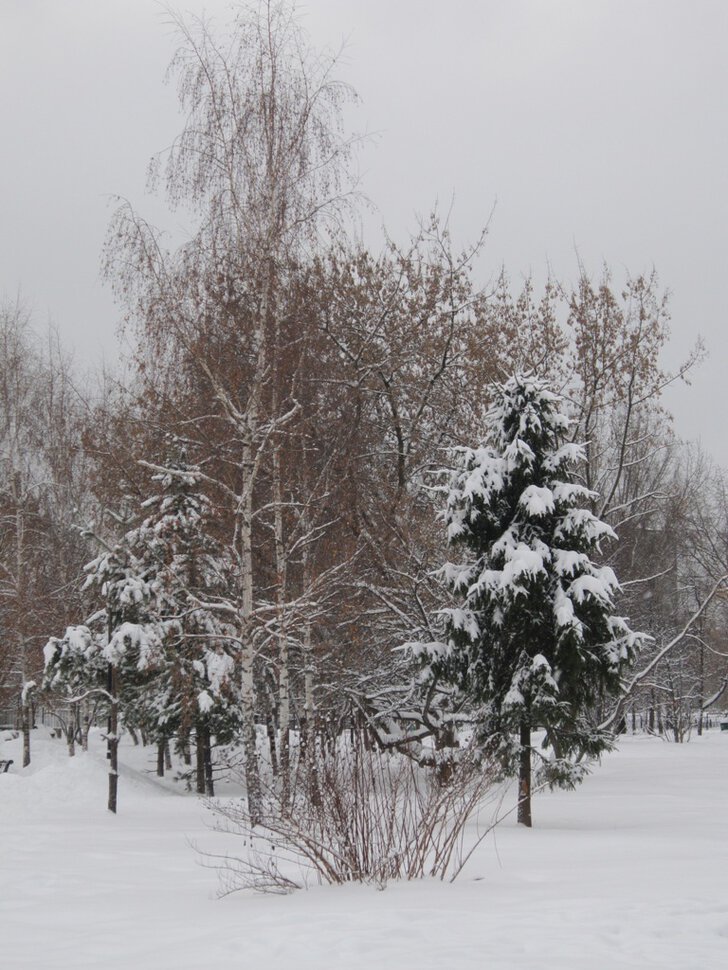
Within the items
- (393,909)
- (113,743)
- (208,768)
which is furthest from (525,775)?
(208,768)

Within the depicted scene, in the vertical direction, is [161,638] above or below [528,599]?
below

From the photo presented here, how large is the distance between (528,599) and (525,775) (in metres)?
2.82

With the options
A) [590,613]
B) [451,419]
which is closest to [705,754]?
[451,419]

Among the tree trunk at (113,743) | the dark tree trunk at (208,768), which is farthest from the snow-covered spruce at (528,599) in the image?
the dark tree trunk at (208,768)

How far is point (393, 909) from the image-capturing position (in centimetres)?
684

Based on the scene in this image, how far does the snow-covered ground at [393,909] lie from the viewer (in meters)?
5.67

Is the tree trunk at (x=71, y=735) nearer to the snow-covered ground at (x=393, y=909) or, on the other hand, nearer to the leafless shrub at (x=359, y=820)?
the snow-covered ground at (x=393, y=909)

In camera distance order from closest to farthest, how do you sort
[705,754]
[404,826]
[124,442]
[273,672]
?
[404,826] → [124,442] → [273,672] → [705,754]

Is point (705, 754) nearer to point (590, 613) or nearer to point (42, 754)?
point (590, 613)

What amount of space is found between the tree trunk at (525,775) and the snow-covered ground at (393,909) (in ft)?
0.89

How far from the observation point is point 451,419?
70.6 feet

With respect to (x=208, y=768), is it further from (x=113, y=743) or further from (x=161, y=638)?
(x=113, y=743)

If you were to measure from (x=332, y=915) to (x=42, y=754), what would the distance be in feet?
84.8

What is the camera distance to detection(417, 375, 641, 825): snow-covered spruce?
47.3 feet
